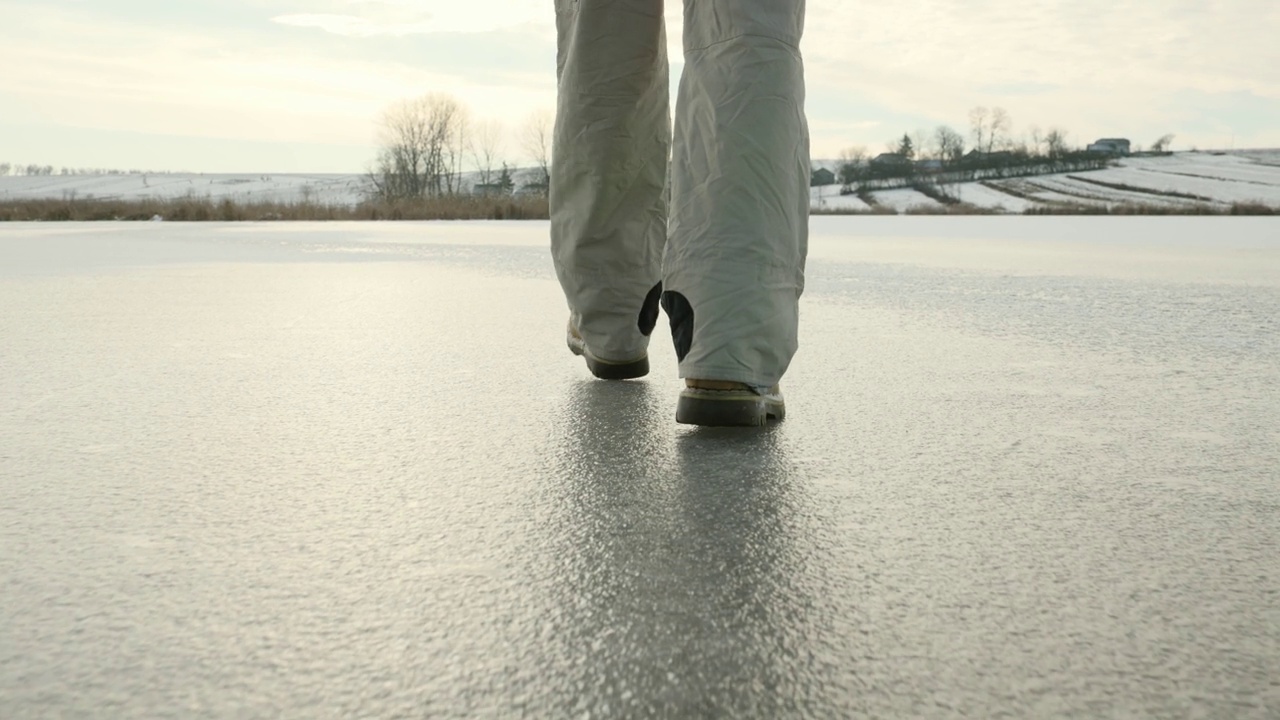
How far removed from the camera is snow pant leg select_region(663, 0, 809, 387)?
1799 millimetres

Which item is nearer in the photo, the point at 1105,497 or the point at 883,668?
the point at 883,668

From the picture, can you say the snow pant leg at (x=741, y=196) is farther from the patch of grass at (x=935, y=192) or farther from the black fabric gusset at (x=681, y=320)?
the patch of grass at (x=935, y=192)

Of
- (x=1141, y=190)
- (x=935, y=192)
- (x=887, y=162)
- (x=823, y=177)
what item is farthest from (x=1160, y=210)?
(x=823, y=177)

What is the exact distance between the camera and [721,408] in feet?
6.04

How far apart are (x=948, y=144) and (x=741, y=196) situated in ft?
187

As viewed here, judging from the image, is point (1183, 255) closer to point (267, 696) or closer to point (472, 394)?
point (472, 394)

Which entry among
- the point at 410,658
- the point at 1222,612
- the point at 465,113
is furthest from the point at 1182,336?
the point at 465,113

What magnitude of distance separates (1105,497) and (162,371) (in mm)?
1985

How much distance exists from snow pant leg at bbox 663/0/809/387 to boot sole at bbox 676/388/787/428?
0.04 meters

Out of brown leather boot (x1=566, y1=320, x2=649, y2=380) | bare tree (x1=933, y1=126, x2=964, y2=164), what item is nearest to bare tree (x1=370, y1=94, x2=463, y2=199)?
bare tree (x1=933, y1=126, x2=964, y2=164)

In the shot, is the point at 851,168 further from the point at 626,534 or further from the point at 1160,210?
the point at 626,534

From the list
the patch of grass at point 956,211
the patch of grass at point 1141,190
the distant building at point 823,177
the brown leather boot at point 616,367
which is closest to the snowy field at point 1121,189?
the patch of grass at point 1141,190

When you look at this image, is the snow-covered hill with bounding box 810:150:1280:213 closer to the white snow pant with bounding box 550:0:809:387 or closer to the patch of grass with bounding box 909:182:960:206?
the patch of grass with bounding box 909:182:960:206

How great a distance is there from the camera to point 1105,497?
4.70ft
